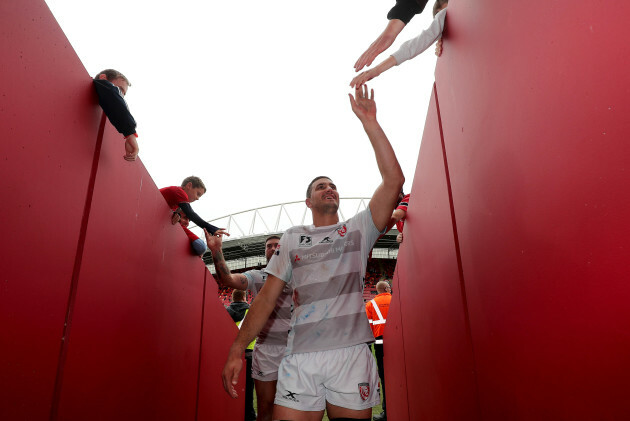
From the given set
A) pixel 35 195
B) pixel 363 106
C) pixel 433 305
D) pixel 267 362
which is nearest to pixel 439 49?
pixel 363 106

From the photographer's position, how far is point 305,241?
2.04 meters

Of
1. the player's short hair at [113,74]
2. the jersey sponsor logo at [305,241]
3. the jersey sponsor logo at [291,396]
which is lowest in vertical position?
the jersey sponsor logo at [291,396]

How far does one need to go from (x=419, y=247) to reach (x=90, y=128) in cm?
154

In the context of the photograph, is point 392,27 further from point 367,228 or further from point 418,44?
point 367,228

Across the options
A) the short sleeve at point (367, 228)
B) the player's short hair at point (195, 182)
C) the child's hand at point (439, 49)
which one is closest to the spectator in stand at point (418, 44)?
the child's hand at point (439, 49)

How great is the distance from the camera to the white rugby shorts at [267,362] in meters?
3.11

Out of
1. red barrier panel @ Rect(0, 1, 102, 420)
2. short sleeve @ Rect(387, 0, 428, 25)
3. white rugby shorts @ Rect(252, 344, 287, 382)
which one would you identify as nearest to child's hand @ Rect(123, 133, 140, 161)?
red barrier panel @ Rect(0, 1, 102, 420)

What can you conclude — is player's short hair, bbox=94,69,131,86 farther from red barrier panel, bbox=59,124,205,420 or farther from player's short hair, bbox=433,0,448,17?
player's short hair, bbox=433,0,448,17

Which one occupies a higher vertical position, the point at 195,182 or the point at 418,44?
the point at 195,182

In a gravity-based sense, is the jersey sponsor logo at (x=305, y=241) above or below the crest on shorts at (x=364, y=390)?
above

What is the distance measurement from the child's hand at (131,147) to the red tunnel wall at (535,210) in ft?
4.20

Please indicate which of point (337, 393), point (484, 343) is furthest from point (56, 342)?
point (484, 343)

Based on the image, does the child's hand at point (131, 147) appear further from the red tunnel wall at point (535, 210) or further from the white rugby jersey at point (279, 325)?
the white rugby jersey at point (279, 325)

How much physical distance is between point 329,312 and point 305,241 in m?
0.39
